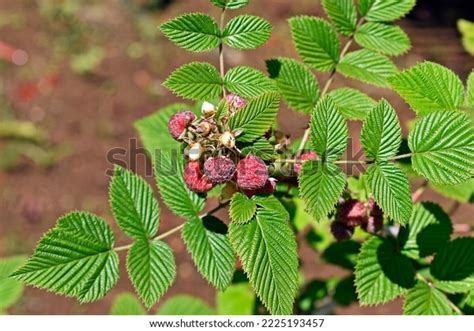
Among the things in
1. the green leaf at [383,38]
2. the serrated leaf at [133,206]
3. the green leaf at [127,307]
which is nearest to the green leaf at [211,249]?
the serrated leaf at [133,206]

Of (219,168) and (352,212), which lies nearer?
(219,168)

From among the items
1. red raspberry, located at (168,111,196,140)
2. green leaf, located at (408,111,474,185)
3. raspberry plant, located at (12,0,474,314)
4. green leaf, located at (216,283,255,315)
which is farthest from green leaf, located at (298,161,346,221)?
green leaf, located at (216,283,255,315)

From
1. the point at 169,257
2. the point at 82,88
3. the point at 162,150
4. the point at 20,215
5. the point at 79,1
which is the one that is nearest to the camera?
the point at 169,257

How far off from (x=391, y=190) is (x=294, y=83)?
53 cm

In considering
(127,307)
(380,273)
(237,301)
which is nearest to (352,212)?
(380,273)

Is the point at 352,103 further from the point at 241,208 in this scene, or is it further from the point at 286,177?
the point at 241,208

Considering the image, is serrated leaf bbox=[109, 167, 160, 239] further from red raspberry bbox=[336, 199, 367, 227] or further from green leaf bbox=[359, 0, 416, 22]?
green leaf bbox=[359, 0, 416, 22]

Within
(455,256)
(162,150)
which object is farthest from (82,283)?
(455,256)

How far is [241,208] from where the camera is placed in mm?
1447

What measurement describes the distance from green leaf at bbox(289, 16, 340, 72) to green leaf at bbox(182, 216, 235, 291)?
627 millimetres

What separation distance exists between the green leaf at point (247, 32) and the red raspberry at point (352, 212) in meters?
0.55

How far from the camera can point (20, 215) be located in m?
4.39
